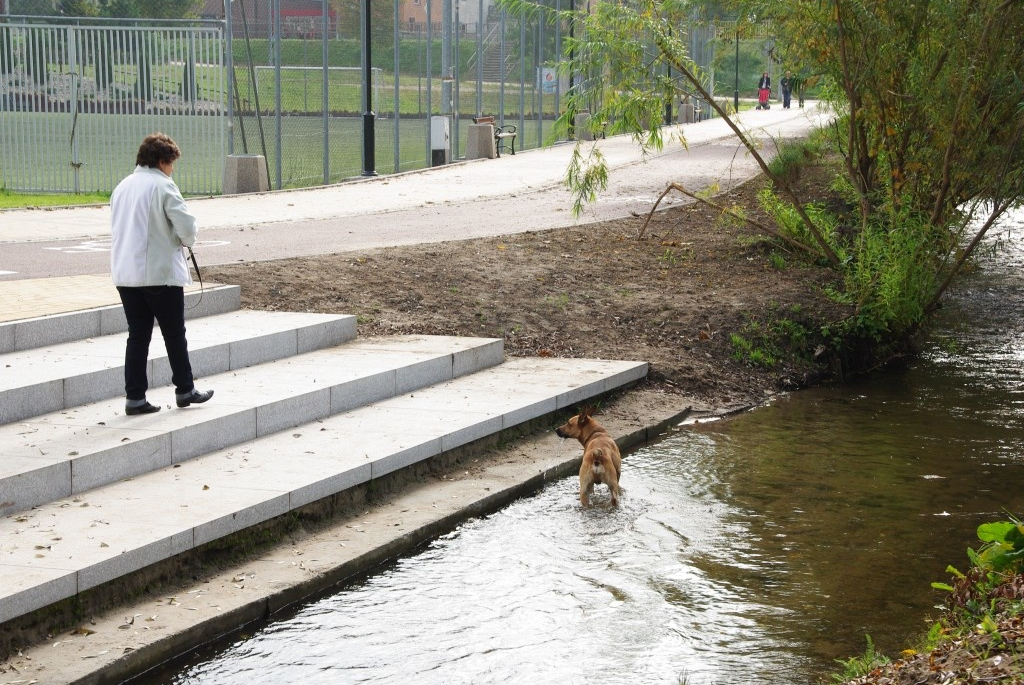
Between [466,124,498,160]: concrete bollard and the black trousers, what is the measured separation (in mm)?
23714

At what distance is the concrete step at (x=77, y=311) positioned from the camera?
30.2 ft

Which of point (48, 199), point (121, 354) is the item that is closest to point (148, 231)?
point (121, 354)

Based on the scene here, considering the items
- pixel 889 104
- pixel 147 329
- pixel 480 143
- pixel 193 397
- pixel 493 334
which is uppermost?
pixel 889 104

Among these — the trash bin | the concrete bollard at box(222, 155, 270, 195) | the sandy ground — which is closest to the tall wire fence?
the trash bin

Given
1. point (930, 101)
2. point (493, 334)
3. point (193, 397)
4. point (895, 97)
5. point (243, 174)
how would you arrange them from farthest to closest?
point (243, 174) < point (895, 97) < point (930, 101) < point (493, 334) < point (193, 397)

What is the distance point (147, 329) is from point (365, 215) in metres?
11.3

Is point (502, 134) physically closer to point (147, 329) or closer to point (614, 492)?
point (147, 329)

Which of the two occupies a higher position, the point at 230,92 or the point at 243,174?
the point at 230,92

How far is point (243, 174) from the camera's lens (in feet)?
73.3

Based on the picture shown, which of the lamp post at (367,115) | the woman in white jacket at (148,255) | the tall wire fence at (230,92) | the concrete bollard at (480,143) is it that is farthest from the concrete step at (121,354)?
the concrete bollard at (480,143)

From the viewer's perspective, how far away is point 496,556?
727 cm

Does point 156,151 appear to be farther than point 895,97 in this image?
No

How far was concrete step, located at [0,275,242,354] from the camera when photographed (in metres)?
9.19

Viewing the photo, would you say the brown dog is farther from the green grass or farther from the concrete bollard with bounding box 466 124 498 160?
the concrete bollard with bounding box 466 124 498 160
